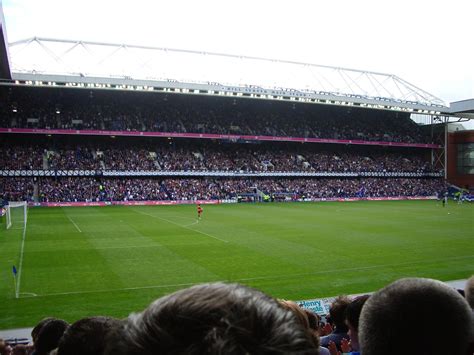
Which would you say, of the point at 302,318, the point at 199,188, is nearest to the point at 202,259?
the point at 302,318

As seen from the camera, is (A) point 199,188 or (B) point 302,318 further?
(A) point 199,188

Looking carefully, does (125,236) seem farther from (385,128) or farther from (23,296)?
(385,128)

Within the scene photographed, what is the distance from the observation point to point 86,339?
2346 mm

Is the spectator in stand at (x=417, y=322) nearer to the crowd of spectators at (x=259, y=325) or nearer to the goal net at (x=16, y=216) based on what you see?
the crowd of spectators at (x=259, y=325)

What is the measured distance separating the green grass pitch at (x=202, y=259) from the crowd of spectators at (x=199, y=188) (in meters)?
21.6

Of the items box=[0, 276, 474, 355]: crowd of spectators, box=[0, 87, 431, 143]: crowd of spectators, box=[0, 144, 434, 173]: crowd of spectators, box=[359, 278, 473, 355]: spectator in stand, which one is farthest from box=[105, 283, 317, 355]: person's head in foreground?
box=[0, 87, 431, 143]: crowd of spectators

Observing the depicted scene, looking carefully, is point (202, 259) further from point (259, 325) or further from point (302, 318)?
point (259, 325)

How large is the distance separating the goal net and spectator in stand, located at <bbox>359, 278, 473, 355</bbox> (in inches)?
1328

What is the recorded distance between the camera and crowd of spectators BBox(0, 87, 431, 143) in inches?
2493

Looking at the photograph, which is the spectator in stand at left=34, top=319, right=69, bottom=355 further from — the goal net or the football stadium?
the goal net

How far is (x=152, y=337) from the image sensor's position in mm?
1243

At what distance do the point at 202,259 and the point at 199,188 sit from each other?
Result: 141ft

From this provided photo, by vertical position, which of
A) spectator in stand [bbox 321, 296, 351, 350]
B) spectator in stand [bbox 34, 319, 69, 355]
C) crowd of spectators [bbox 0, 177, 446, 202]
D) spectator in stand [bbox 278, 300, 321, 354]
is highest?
spectator in stand [bbox 278, 300, 321, 354]

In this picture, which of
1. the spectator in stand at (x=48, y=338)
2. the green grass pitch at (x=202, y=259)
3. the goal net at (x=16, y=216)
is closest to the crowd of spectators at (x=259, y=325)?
the spectator in stand at (x=48, y=338)
